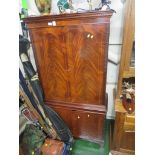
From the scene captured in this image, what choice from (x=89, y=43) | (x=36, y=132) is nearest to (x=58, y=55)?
(x=89, y=43)

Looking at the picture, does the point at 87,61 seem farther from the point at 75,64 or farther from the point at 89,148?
the point at 89,148

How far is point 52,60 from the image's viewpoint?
5.04ft

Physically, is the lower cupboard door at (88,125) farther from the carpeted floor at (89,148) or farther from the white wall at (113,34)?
the white wall at (113,34)

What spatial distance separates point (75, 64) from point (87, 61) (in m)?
0.13

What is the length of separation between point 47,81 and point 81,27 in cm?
73

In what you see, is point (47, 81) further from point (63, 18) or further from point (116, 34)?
point (116, 34)

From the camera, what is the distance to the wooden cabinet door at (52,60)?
1432mm

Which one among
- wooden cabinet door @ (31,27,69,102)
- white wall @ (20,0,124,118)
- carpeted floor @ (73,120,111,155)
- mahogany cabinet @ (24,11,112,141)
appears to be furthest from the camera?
carpeted floor @ (73,120,111,155)

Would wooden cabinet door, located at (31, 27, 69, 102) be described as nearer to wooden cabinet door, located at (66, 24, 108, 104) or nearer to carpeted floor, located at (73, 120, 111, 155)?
wooden cabinet door, located at (66, 24, 108, 104)

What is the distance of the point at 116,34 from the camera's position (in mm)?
1773

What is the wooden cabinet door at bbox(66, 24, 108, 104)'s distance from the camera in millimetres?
1322

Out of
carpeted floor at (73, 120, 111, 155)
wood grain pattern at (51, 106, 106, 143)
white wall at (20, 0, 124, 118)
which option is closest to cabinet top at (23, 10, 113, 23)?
white wall at (20, 0, 124, 118)

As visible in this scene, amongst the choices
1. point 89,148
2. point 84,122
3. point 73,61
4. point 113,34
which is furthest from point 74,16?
point 89,148
